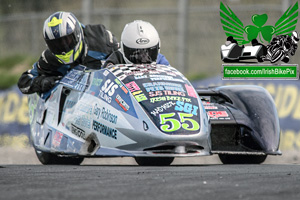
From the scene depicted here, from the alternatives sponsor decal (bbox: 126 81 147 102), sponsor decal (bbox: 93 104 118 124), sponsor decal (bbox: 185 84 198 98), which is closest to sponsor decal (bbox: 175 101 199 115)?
sponsor decal (bbox: 185 84 198 98)

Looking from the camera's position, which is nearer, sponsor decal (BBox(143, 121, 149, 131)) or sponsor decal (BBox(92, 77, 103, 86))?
sponsor decal (BBox(143, 121, 149, 131))

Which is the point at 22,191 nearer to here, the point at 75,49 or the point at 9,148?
the point at 75,49

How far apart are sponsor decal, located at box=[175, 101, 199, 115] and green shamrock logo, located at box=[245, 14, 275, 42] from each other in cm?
533

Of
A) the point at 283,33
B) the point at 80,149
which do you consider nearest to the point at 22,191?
the point at 80,149

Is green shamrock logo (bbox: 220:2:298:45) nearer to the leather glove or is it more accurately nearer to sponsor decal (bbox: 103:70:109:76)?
the leather glove

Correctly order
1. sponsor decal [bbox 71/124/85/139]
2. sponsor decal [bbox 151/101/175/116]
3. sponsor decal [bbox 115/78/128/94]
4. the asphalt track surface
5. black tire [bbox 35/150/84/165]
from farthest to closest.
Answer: black tire [bbox 35/150/84/165] < sponsor decal [bbox 71/124/85/139] < sponsor decal [bbox 115/78/128/94] < sponsor decal [bbox 151/101/175/116] < the asphalt track surface

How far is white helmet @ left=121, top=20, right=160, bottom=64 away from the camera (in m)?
7.61

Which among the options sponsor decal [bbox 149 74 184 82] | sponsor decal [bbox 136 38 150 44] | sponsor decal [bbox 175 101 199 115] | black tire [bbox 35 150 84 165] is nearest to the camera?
sponsor decal [bbox 175 101 199 115]

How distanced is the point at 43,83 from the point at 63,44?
1.67ft

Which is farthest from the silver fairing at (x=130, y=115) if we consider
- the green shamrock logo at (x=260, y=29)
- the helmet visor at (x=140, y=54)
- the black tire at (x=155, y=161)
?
the green shamrock logo at (x=260, y=29)

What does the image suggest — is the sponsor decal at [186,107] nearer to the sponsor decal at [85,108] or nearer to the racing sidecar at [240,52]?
the sponsor decal at [85,108]

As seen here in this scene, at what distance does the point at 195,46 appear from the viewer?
13078 mm

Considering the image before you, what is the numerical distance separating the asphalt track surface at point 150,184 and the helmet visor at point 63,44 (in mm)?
2168

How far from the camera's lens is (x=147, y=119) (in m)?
6.64
